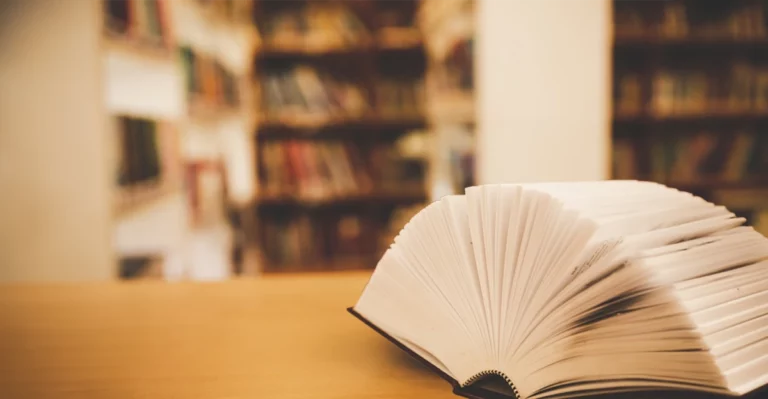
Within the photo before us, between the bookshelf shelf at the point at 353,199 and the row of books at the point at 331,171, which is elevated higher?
the row of books at the point at 331,171

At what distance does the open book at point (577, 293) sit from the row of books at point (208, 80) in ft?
9.14

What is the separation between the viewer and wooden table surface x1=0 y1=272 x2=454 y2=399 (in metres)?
0.47

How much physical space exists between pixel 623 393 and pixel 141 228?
93.9 inches

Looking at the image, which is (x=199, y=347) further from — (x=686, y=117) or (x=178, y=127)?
(x=686, y=117)

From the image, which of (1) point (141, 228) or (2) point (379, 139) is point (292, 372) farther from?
(2) point (379, 139)

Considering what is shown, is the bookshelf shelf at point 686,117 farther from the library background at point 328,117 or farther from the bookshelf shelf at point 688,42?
the bookshelf shelf at point 688,42

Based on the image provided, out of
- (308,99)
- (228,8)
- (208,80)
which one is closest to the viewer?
(308,99)

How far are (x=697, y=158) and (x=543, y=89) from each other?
141cm

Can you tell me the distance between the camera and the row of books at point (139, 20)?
82.0 inches

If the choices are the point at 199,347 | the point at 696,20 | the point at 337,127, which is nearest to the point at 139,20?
the point at 337,127

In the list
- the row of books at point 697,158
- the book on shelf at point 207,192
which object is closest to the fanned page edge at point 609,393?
the book on shelf at point 207,192

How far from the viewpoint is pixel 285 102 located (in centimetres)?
319

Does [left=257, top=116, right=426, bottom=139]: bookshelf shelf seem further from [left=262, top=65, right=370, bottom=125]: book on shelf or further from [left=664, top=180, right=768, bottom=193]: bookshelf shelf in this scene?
[left=664, top=180, right=768, bottom=193]: bookshelf shelf

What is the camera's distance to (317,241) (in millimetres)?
3363
